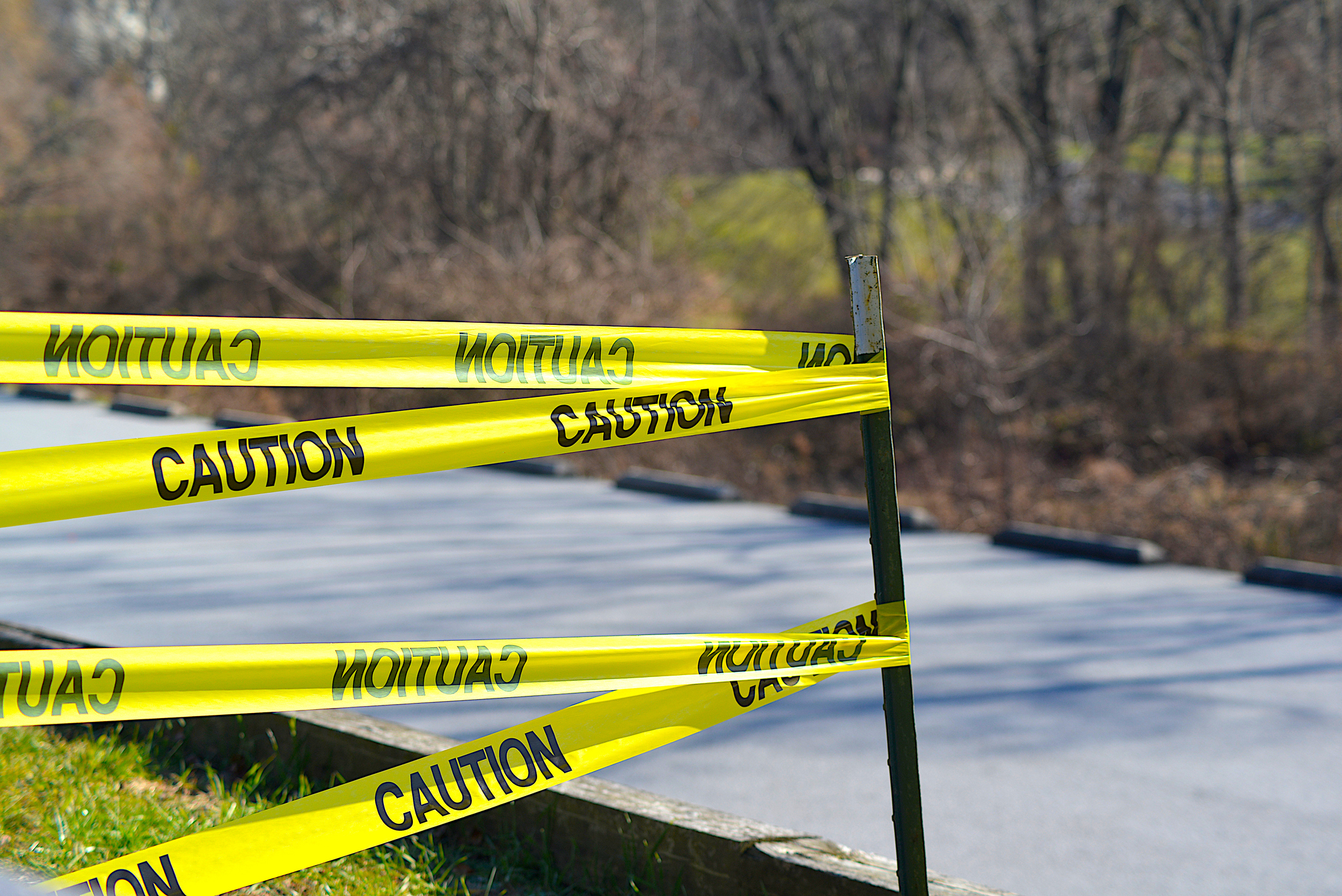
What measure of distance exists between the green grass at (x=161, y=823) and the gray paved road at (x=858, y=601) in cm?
98

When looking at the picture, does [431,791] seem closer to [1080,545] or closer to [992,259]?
[1080,545]

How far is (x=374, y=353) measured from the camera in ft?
7.11

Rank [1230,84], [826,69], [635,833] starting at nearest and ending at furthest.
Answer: [635,833] < [1230,84] < [826,69]

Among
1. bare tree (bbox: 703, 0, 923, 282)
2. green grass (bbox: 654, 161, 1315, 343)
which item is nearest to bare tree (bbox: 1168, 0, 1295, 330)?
green grass (bbox: 654, 161, 1315, 343)

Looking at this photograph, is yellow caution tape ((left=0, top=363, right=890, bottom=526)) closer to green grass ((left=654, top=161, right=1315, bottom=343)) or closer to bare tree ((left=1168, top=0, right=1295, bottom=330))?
green grass ((left=654, top=161, right=1315, bottom=343))

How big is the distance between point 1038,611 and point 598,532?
3.31 m

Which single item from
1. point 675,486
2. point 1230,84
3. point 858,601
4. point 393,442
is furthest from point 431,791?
point 1230,84

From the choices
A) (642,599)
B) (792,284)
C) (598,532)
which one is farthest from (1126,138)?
(642,599)

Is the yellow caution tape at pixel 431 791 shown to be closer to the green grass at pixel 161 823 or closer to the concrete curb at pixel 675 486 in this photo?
the green grass at pixel 161 823

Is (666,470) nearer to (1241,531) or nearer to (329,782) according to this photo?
(1241,531)

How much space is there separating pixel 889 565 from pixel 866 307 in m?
0.64

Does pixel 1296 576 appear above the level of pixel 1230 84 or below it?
below

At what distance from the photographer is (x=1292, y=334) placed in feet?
45.1

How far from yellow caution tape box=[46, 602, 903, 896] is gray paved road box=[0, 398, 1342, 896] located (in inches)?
51.4
